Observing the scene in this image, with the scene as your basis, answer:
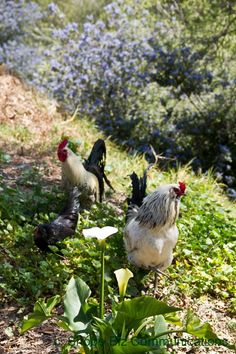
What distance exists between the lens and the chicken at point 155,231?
408 cm

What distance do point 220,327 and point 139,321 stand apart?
141 cm

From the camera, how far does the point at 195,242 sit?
16.7 feet

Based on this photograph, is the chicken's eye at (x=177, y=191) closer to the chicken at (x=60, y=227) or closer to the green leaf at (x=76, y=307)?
the chicken at (x=60, y=227)

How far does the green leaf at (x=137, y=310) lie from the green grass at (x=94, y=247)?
1053mm

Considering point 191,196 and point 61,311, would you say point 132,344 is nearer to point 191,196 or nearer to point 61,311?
point 61,311

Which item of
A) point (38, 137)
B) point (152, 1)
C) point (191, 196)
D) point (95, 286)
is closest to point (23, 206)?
point (95, 286)

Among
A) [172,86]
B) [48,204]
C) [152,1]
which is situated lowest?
[48,204]

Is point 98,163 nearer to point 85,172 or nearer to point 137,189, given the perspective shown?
point 85,172

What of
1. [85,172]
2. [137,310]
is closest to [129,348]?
[137,310]

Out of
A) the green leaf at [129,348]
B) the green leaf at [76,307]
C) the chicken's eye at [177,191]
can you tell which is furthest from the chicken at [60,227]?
the green leaf at [129,348]

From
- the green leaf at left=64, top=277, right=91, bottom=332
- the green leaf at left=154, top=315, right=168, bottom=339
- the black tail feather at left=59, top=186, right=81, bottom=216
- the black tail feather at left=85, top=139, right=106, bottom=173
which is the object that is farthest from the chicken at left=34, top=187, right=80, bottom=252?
the green leaf at left=154, top=315, right=168, bottom=339

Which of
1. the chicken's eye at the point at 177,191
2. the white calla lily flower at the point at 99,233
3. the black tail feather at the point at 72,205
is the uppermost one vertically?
the white calla lily flower at the point at 99,233

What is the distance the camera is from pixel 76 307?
3.05 meters

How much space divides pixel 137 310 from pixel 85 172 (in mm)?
2645
